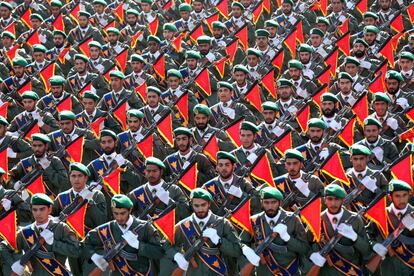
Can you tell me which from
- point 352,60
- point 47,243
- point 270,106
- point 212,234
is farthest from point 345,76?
point 47,243

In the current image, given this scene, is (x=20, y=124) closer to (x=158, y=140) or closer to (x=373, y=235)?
(x=158, y=140)

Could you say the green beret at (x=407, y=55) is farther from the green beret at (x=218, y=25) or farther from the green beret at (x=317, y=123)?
the green beret at (x=218, y=25)

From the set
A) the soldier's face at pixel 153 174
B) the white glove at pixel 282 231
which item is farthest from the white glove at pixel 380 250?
the soldier's face at pixel 153 174

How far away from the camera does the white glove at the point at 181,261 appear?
42.4 feet

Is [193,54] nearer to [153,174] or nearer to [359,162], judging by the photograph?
[153,174]

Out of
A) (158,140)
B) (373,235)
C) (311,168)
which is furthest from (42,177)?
(373,235)

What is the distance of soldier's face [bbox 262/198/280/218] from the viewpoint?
526 inches

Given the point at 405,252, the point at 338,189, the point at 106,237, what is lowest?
the point at 405,252

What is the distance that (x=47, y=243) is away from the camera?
1332 cm

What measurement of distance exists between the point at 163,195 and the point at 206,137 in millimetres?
2738

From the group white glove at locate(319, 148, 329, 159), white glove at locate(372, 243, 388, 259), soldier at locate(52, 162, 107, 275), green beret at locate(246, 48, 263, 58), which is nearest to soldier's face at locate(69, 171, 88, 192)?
soldier at locate(52, 162, 107, 275)

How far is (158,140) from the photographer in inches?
688

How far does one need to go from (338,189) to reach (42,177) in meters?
5.07

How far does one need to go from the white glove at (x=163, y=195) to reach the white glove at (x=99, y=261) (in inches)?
69.7
